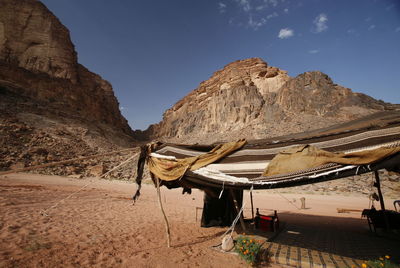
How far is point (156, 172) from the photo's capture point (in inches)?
192

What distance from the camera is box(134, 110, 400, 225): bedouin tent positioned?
2629mm

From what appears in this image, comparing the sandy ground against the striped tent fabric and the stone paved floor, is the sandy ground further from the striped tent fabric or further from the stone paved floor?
the striped tent fabric

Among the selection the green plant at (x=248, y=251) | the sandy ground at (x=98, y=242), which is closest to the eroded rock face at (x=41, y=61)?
the sandy ground at (x=98, y=242)

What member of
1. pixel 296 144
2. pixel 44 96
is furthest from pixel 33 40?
pixel 296 144

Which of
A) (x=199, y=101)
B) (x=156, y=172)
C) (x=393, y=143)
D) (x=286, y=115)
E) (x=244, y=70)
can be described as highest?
(x=244, y=70)

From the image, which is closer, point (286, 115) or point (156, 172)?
point (156, 172)

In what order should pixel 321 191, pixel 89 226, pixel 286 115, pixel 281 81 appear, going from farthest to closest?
pixel 281 81 < pixel 286 115 < pixel 321 191 < pixel 89 226

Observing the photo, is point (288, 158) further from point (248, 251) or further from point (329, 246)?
point (329, 246)

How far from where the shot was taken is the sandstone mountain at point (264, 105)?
130 feet

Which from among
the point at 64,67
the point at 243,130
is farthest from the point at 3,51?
the point at 243,130

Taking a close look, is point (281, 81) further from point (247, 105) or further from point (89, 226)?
point (89, 226)

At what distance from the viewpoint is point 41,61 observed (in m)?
50.6

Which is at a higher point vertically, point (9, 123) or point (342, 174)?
point (9, 123)

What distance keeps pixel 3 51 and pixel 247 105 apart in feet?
211
